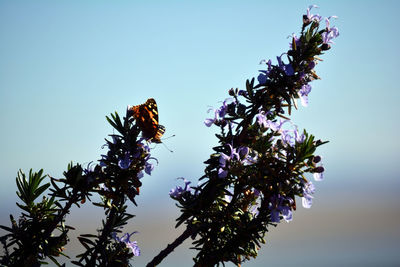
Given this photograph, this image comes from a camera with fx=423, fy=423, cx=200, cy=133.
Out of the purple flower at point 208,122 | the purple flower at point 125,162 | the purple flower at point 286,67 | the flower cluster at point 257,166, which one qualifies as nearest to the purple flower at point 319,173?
the flower cluster at point 257,166

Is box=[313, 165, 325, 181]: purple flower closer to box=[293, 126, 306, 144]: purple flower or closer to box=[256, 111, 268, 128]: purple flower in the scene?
box=[293, 126, 306, 144]: purple flower

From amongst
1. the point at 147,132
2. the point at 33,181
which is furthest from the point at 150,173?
the point at 33,181

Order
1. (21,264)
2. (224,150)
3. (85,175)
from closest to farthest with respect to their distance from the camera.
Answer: (21,264) < (85,175) < (224,150)

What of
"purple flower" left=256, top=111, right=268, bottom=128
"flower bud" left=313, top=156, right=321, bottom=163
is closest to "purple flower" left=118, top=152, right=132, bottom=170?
"purple flower" left=256, top=111, right=268, bottom=128

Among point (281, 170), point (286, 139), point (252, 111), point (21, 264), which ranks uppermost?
point (252, 111)

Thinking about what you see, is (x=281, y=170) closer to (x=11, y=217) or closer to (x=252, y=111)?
(x=252, y=111)
